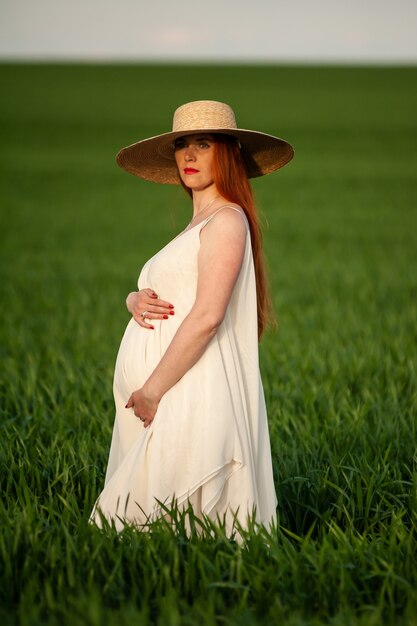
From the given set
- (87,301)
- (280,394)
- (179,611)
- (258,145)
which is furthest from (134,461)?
(87,301)

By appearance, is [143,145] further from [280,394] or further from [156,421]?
[280,394]

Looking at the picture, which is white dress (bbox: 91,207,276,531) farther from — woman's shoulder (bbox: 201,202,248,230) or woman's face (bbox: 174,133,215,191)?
woman's face (bbox: 174,133,215,191)

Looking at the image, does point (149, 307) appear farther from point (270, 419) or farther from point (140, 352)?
point (270, 419)

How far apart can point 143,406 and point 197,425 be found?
22cm

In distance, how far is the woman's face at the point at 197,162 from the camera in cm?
331

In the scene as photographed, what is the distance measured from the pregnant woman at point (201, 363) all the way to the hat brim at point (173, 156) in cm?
2

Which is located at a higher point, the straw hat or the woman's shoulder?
the straw hat

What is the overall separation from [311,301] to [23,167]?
20194 mm

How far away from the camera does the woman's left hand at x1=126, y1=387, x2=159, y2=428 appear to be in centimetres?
319

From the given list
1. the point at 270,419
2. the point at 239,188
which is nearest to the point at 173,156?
the point at 239,188

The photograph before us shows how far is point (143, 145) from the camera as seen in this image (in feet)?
11.7

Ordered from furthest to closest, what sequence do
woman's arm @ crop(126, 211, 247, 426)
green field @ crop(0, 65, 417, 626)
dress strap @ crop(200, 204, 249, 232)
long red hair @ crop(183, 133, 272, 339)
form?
long red hair @ crop(183, 133, 272, 339)
dress strap @ crop(200, 204, 249, 232)
woman's arm @ crop(126, 211, 247, 426)
green field @ crop(0, 65, 417, 626)

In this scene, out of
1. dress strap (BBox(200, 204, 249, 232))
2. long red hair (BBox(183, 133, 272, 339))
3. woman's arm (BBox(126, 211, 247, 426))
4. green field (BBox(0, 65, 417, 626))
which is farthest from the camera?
long red hair (BBox(183, 133, 272, 339))

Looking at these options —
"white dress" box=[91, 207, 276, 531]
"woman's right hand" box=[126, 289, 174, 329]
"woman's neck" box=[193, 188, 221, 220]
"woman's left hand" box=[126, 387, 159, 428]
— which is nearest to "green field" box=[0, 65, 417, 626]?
"white dress" box=[91, 207, 276, 531]
